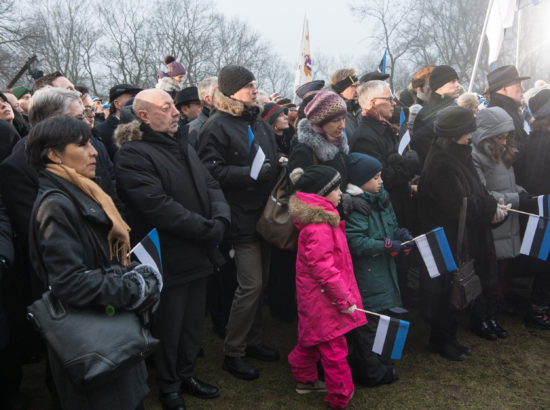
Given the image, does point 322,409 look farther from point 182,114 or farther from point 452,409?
point 182,114

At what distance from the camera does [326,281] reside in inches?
122

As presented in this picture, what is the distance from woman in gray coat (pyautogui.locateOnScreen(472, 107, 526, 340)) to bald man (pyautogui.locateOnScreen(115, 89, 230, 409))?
2.58 metres

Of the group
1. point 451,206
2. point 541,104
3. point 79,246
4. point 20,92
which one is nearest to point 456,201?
point 451,206

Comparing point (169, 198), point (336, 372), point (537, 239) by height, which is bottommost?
point (336, 372)

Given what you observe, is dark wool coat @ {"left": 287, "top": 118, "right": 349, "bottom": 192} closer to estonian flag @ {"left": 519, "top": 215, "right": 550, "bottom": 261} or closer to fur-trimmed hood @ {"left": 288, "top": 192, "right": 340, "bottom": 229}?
fur-trimmed hood @ {"left": 288, "top": 192, "right": 340, "bottom": 229}

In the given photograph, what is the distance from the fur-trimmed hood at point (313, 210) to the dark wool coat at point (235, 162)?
1.87 feet

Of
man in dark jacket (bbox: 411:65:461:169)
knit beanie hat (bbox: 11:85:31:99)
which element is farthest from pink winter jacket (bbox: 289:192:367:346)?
knit beanie hat (bbox: 11:85:31:99)

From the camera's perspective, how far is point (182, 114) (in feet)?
19.6

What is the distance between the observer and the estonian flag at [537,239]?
405 cm

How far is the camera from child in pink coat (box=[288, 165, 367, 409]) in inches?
123

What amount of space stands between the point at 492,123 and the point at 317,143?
5.91 ft

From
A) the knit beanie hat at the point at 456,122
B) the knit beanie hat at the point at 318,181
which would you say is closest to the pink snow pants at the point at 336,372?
the knit beanie hat at the point at 318,181

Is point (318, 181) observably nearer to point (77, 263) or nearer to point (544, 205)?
point (77, 263)

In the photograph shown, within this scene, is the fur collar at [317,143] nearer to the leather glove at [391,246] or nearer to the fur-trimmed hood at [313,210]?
the fur-trimmed hood at [313,210]
